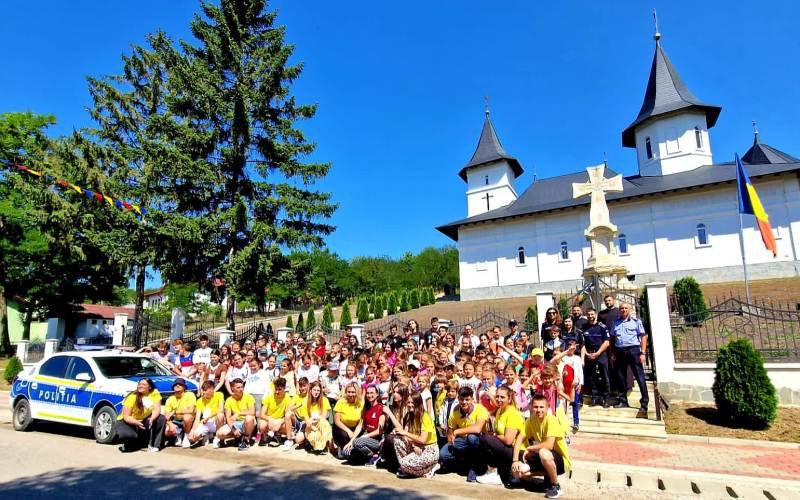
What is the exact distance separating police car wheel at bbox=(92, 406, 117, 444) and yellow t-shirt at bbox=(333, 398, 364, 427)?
374 cm

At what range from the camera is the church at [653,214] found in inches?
1174

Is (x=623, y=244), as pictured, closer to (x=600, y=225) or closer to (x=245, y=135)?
(x=600, y=225)

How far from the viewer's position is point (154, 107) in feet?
81.9

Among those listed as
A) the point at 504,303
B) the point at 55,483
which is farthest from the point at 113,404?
the point at 504,303

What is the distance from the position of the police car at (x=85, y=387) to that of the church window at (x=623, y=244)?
32677 millimetres

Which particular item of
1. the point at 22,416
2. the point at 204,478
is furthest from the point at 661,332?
the point at 22,416

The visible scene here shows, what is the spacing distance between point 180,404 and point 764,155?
135ft

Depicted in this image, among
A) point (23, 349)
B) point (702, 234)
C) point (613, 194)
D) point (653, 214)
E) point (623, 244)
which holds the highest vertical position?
point (613, 194)

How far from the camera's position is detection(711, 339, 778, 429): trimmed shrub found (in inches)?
294

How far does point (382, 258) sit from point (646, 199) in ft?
161

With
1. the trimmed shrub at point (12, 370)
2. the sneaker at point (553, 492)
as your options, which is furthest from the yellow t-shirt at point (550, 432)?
the trimmed shrub at point (12, 370)

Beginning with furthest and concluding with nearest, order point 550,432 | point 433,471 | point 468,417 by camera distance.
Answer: point 468,417 < point 433,471 < point 550,432

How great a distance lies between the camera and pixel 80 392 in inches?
313

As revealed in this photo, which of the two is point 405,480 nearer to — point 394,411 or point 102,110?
point 394,411
